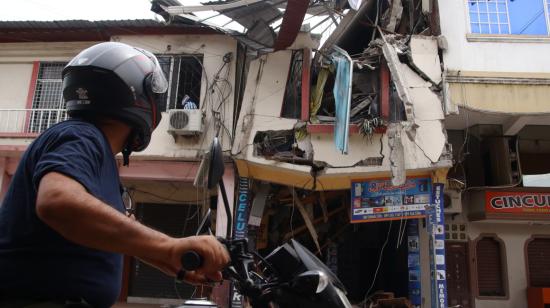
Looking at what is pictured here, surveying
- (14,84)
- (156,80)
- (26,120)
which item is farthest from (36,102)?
(156,80)

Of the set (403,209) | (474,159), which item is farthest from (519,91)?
(403,209)

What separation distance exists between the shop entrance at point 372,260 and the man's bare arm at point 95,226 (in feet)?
37.8

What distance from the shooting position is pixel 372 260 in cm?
1344

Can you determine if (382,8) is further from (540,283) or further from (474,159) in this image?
(540,283)

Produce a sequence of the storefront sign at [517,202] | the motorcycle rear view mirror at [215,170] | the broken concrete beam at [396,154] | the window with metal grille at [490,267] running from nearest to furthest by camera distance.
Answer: the motorcycle rear view mirror at [215,170] → the broken concrete beam at [396,154] → the storefront sign at [517,202] → the window with metal grille at [490,267]

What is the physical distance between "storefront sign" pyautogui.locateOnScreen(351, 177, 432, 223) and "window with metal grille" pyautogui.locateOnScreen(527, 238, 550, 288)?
4.08m

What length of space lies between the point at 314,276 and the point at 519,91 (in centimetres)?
962

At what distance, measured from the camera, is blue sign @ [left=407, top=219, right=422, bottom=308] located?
1041 centimetres

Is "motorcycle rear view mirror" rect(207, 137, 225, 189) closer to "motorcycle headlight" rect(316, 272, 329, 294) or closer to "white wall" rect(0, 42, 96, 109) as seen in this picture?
"motorcycle headlight" rect(316, 272, 329, 294)

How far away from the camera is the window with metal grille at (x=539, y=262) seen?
11781mm

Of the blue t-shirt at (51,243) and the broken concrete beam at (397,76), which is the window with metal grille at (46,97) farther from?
the blue t-shirt at (51,243)

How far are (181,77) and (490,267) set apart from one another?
341 inches

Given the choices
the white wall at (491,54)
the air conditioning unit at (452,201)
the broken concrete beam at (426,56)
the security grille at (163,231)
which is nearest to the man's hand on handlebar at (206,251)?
the broken concrete beam at (426,56)

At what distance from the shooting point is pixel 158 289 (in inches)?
489
